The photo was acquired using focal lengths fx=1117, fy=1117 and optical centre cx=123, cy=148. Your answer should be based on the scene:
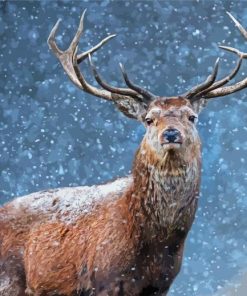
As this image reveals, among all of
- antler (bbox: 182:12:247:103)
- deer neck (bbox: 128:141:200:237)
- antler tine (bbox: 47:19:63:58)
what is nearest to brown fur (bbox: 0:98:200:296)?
deer neck (bbox: 128:141:200:237)

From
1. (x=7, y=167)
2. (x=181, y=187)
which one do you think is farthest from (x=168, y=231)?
(x=7, y=167)

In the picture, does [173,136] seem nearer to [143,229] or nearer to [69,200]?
[143,229]

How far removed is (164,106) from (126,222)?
744 millimetres

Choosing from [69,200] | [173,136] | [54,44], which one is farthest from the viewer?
[54,44]

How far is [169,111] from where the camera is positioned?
675 centimetres

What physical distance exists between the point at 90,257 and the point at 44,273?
41 cm

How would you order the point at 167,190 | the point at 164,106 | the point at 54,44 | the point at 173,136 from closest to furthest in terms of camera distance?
the point at 173,136 < the point at 167,190 < the point at 164,106 < the point at 54,44

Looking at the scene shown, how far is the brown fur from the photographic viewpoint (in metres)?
6.66

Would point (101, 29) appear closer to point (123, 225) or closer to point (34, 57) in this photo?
point (34, 57)

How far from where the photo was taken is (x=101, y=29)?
24.6m

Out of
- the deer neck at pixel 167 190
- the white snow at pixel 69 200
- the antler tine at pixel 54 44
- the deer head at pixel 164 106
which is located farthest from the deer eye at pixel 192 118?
the antler tine at pixel 54 44

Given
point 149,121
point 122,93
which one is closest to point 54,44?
point 122,93

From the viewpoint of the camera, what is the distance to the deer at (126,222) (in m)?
6.67

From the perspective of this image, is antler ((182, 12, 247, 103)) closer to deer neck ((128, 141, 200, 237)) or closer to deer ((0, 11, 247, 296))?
deer ((0, 11, 247, 296))
